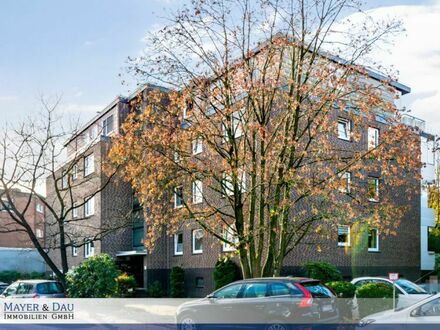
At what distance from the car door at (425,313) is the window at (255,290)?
3.52 metres

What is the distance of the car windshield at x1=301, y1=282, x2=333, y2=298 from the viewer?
1241 cm

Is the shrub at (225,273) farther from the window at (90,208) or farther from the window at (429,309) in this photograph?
the window at (429,309)

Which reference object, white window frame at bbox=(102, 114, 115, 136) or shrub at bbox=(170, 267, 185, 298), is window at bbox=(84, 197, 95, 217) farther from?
shrub at bbox=(170, 267, 185, 298)

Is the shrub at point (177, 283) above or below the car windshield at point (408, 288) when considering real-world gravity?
below

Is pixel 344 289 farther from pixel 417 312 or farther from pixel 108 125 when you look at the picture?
pixel 108 125

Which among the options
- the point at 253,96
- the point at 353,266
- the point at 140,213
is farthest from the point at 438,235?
the point at 253,96

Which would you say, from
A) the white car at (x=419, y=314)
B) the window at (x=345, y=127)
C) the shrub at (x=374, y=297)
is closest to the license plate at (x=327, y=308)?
the white car at (x=419, y=314)

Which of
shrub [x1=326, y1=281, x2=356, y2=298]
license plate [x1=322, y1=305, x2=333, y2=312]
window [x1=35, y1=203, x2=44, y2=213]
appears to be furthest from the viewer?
window [x1=35, y1=203, x2=44, y2=213]

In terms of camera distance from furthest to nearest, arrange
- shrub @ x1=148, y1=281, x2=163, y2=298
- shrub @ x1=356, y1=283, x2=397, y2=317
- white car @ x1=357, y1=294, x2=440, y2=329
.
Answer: shrub @ x1=148, y1=281, x2=163, y2=298 → shrub @ x1=356, y1=283, x2=397, y2=317 → white car @ x1=357, y1=294, x2=440, y2=329

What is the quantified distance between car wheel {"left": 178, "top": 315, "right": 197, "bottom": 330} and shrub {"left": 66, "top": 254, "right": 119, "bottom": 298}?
878cm

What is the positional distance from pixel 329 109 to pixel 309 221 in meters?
3.38

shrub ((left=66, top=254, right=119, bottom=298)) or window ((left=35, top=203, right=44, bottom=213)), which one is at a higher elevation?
window ((left=35, top=203, right=44, bottom=213))

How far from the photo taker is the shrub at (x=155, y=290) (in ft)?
97.2

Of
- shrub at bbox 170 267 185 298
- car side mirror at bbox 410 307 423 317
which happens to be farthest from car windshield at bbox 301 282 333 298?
shrub at bbox 170 267 185 298
